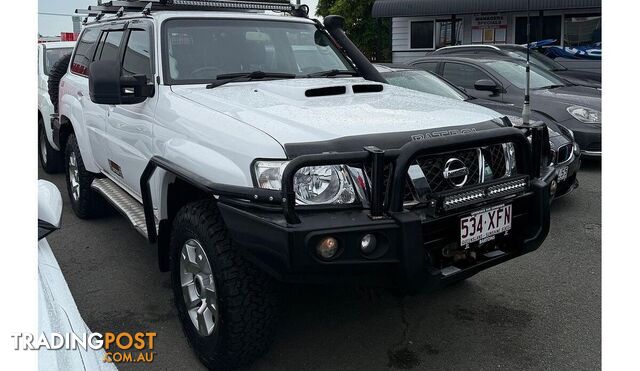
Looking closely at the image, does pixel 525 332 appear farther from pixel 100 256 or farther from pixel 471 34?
pixel 471 34

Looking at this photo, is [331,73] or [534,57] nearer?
[331,73]

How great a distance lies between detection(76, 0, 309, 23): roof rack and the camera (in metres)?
4.48

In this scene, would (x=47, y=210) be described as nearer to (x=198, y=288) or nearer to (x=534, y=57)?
(x=198, y=288)

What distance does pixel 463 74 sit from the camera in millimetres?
8703

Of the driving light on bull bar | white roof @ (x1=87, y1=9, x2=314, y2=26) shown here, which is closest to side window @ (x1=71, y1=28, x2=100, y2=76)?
white roof @ (x1=87, y1=9, x2=314, y2=26)

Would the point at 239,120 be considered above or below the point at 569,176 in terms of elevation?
above

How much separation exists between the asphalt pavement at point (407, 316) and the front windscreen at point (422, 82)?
306cm

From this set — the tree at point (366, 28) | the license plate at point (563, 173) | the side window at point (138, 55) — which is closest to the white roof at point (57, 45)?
the side window at point (138, 55)

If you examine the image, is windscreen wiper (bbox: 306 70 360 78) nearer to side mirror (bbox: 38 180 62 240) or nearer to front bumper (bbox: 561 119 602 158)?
side mirror (bbox: 38 180 62 240)

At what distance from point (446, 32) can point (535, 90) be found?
14.7 m

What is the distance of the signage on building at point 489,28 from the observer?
20.9 m

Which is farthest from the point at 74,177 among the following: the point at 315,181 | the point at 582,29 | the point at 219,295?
the point at 582,29

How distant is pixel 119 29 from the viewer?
15.8 feet

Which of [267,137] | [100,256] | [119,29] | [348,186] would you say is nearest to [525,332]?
[348,186]
